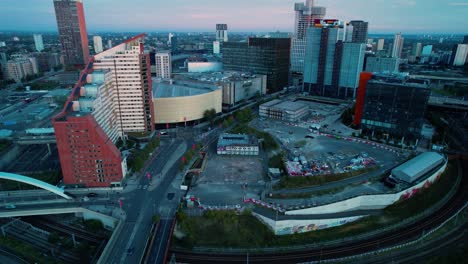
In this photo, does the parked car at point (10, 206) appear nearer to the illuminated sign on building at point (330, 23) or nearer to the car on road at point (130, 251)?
the car on road at point (130, 251)

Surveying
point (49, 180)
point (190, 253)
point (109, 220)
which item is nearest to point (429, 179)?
point (190, 253)

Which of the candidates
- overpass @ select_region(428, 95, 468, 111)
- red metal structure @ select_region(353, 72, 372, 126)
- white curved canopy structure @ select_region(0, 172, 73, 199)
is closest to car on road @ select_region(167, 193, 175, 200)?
white curved canopy structure @ select_region(0, 172, 73, 199)

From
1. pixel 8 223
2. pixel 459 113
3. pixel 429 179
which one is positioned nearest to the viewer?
pixel 8 223

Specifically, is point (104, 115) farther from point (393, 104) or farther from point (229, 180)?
point (393, 104)

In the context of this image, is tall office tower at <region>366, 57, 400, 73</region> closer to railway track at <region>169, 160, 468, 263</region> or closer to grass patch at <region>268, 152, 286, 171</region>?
grass patch at <region>268, 152, 286, 171</region>

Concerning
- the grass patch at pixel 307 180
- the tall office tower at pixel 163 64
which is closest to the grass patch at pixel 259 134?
the grass patch at pixel 307 180

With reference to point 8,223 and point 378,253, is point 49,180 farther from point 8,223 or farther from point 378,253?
point 378,253

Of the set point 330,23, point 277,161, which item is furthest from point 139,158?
point 330,23
